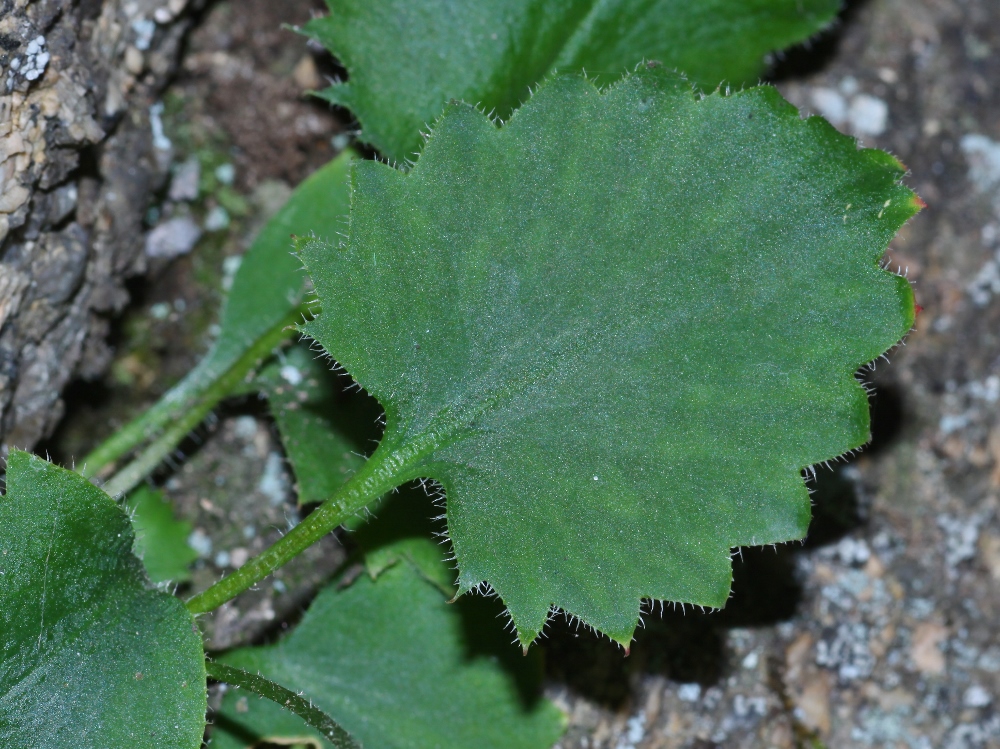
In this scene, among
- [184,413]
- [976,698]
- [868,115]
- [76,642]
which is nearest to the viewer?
[76,642]

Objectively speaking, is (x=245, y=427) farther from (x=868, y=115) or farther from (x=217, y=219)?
(x=868, y=115)

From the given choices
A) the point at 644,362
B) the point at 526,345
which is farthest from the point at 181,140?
the point at 644,362

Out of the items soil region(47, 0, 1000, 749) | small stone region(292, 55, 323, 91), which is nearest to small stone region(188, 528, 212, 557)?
soil region(47, 0, 1000, 749)

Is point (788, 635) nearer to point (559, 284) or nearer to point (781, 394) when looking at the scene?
point (781, 394)

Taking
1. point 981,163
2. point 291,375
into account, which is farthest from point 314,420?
point 981,163

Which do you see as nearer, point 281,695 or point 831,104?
point 281,695
